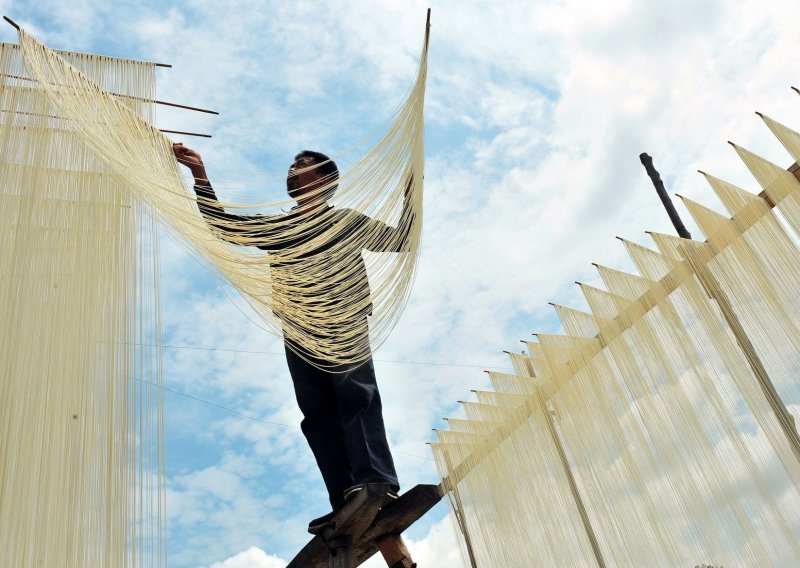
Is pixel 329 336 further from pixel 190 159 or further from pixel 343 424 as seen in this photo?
pixel 190 159

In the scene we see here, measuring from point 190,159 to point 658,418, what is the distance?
111 inches

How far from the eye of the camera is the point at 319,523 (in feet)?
8.28

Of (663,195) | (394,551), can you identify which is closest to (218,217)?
(394,551)

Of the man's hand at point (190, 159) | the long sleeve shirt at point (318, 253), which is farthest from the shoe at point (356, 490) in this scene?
the man's hand at point (190, 159)

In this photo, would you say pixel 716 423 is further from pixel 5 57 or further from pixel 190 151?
pixel 5 57

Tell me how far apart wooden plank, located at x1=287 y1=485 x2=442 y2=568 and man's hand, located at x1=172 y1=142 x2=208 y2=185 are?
4.41 ft

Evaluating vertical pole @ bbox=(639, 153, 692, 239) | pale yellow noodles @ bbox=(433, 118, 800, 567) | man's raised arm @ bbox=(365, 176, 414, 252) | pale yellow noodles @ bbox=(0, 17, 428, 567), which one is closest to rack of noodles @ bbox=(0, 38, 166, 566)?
pale yellow noodles @ bbox=(0, 17, 428, 567)

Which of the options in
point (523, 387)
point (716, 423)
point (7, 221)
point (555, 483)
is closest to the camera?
point (7, 221)

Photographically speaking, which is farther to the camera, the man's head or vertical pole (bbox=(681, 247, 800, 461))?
vertical pole (bbox=(681, 247, 800, 461))

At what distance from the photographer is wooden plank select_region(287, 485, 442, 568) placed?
2.54 m

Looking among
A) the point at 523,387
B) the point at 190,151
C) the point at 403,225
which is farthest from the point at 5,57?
the point at 523,387

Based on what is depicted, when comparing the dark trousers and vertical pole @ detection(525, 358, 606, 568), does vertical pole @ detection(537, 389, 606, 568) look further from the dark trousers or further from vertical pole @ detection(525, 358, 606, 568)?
the dark trousers

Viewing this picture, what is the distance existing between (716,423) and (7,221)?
3360mm

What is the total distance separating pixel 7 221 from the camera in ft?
7.86
